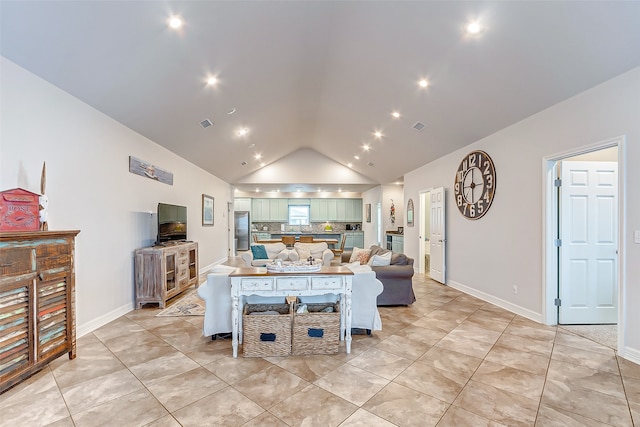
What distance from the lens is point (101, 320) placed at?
3568 millimetres

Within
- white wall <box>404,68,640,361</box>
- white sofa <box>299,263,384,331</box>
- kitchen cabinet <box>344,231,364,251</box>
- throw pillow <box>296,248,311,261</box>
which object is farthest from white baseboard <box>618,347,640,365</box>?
kitchen cabinet <box>344,231,364,251</box>

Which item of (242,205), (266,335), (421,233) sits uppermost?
(242,205)

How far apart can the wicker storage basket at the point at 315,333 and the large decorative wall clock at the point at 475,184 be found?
3210mm

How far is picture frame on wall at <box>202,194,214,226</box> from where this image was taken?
7375 mm

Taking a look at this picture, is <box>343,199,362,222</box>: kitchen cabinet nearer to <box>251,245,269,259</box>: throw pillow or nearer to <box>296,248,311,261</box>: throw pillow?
<box>296,248,311,261</box>: throw pillow

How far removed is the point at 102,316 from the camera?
3.60 m

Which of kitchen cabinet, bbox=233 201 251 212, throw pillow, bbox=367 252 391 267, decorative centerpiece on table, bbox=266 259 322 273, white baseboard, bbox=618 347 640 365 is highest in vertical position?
kitchen cabinet, bbox=233 201 251 212

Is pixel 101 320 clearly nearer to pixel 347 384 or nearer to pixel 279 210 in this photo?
pixel 347 384

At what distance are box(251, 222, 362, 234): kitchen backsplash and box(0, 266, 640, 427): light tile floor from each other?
9.25 meters

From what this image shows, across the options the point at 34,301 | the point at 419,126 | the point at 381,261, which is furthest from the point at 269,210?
the point at 34,301

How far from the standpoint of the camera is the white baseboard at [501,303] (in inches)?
147

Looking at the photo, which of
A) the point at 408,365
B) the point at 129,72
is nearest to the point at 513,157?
the point at 408,365

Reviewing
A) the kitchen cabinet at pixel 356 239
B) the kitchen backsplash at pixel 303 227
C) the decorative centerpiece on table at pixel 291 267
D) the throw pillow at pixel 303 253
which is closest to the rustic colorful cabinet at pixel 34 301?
the decorative centerpiece on table at pixel 291 267

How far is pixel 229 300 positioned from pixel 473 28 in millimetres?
3508
